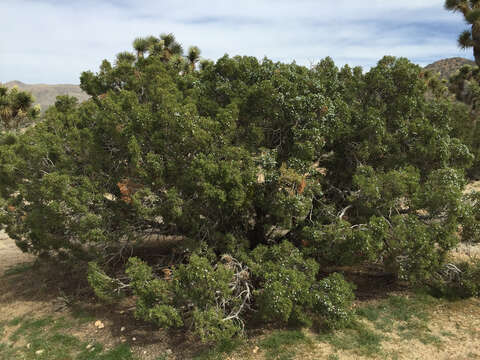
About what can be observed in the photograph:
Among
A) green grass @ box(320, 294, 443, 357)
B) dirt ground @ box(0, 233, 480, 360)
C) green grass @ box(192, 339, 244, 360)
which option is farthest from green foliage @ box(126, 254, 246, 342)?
green grass @ box(320, 294, 443, 357)

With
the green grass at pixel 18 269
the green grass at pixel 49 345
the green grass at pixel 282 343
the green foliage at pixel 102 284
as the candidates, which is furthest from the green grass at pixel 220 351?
the green grass at pixel 18 269

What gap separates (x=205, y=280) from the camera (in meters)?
7.10

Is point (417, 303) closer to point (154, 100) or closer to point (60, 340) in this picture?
point (154, 100)

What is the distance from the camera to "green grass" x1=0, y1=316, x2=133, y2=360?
26.2ft

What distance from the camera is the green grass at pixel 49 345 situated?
798 centimetres

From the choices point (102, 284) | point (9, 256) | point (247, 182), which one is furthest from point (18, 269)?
point (247, 182)

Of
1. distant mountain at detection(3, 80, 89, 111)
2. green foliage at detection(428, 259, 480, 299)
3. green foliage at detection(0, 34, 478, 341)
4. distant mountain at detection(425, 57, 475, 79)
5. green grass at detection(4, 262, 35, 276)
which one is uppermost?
distant mountain at detection(3, 80, 89, 111)

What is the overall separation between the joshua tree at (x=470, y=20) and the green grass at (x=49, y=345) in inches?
836

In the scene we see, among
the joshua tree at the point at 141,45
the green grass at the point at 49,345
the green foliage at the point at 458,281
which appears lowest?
the green grass at the point at 49,345

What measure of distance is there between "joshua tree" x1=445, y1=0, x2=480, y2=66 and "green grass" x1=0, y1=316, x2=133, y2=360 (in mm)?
21229

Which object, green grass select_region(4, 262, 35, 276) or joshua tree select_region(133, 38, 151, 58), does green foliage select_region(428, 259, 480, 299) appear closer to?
green grass select_region(4, 262, 35, 276)

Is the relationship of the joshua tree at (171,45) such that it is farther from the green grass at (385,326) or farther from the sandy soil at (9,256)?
the green grass at (385,326)

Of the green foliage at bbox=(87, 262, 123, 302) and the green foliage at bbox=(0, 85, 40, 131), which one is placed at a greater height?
the green foliage at bbox=(0, 85, 40, 131)

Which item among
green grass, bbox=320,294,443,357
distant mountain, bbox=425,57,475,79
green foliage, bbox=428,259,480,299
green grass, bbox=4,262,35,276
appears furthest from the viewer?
distant mountain, bbox=425,57,475,79
